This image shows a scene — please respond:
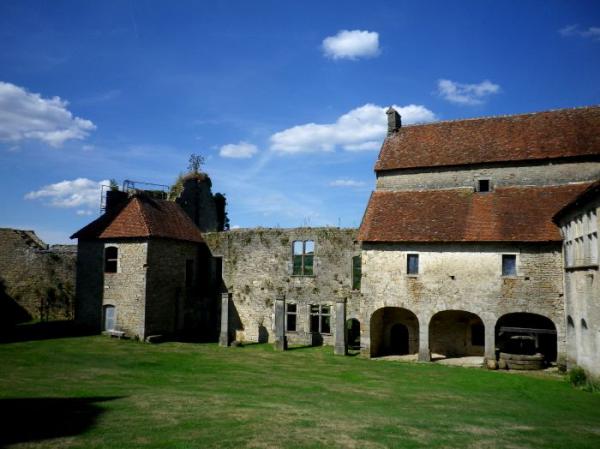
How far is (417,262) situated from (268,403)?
12.3 meters

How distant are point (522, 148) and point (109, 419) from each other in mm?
21790

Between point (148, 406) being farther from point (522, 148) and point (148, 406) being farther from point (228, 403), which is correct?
point (522, 148)

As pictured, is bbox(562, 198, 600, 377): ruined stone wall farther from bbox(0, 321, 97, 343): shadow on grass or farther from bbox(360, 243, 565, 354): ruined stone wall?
bbox(0, 321, 97, 343): shadow on grass

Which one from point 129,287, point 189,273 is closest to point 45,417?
point 129,287

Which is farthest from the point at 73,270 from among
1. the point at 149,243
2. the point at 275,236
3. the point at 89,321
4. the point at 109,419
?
the point at 109,419

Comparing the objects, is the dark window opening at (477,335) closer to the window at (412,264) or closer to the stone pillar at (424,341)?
the stone pillar at (424,341)

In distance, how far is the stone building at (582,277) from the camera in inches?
609

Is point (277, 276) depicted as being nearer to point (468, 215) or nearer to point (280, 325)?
point (280, 325)

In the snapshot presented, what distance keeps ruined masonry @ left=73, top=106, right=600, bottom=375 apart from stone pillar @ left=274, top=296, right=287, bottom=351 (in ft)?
0.22

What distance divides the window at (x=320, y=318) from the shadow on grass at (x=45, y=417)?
1601 cm

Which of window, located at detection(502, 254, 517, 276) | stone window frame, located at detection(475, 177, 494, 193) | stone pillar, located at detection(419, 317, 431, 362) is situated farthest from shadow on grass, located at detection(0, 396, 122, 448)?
stone window frame, located at detection(475, 177, 494, 193)

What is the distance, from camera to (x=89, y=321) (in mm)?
26375

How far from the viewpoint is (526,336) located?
20.8m

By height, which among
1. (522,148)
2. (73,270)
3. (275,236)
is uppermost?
(522,148)
